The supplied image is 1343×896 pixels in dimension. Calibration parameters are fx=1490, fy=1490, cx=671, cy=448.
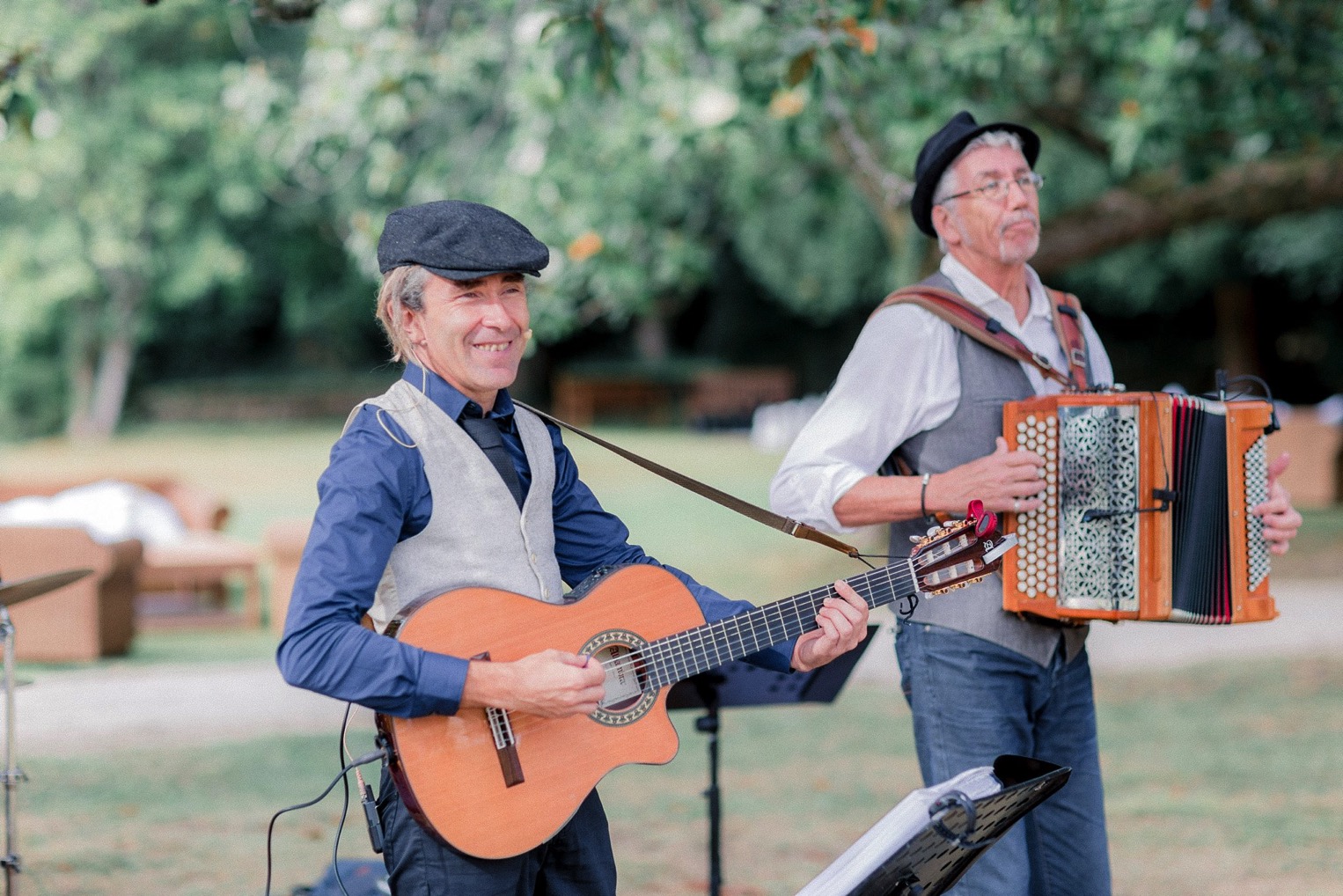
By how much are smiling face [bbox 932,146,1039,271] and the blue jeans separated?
905mm

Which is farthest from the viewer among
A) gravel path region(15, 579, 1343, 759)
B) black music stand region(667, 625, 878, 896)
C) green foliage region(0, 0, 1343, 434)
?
gravel path region(15, 579, 1343, 759)

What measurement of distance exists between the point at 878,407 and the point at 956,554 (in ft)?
1.60

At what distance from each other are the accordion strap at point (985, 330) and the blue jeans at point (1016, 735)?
656 mm

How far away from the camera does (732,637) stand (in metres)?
3.02

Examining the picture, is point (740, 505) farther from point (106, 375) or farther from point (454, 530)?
point (106, 375)

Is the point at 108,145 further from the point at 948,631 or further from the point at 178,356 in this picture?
the point at 948,631

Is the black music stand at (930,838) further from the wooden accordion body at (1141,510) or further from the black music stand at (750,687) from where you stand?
the black music stand at (750,687)

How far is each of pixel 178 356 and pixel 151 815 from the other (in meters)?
27.4

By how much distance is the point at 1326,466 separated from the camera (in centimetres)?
1642

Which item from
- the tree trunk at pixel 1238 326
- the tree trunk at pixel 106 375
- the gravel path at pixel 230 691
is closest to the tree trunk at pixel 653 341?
the tree trunk at pixel 106 375

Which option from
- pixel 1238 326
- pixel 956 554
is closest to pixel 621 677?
pixel 956 554

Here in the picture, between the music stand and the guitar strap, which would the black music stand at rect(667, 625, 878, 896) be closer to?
the guitar strap

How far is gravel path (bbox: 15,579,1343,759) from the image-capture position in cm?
754

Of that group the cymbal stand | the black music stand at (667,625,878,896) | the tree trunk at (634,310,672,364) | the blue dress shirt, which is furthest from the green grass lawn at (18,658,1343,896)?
the tree trunk at (634,310,672,364)
